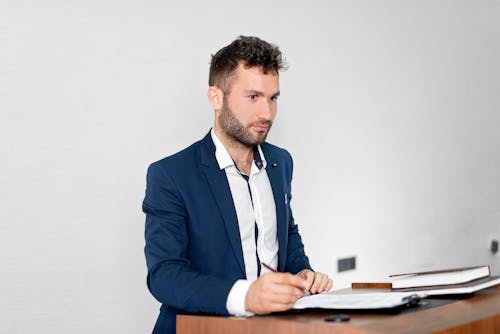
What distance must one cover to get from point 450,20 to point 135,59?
2596mm

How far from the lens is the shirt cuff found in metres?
1.70

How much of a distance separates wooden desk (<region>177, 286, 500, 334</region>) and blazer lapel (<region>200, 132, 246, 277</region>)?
0.56 m

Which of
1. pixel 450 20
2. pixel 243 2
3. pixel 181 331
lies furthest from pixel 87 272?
pixel 450 20

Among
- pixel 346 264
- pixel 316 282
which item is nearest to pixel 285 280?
pixel 316 282

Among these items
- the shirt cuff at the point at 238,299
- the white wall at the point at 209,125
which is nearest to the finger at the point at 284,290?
the shirt cuff at the point at 238,299

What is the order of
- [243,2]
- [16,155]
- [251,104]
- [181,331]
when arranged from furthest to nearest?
[243,2], [16,155], [251,104], [181,331]

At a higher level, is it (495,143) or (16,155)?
(495,143)

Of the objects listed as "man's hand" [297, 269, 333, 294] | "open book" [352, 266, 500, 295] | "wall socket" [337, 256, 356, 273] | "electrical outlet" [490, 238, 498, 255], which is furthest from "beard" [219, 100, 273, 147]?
"electrical outlet" [490, 238, 498, 255]

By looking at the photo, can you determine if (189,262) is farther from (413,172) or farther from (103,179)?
(413,172)

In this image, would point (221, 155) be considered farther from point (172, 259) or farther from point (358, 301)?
point (358, 301)

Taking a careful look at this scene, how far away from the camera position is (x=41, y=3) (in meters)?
2.62

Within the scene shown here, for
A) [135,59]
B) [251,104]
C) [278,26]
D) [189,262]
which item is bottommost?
[189,262]

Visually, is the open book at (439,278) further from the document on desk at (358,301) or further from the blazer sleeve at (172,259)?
the blazer sleeve at (172,259)

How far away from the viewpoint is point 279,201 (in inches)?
97.6
